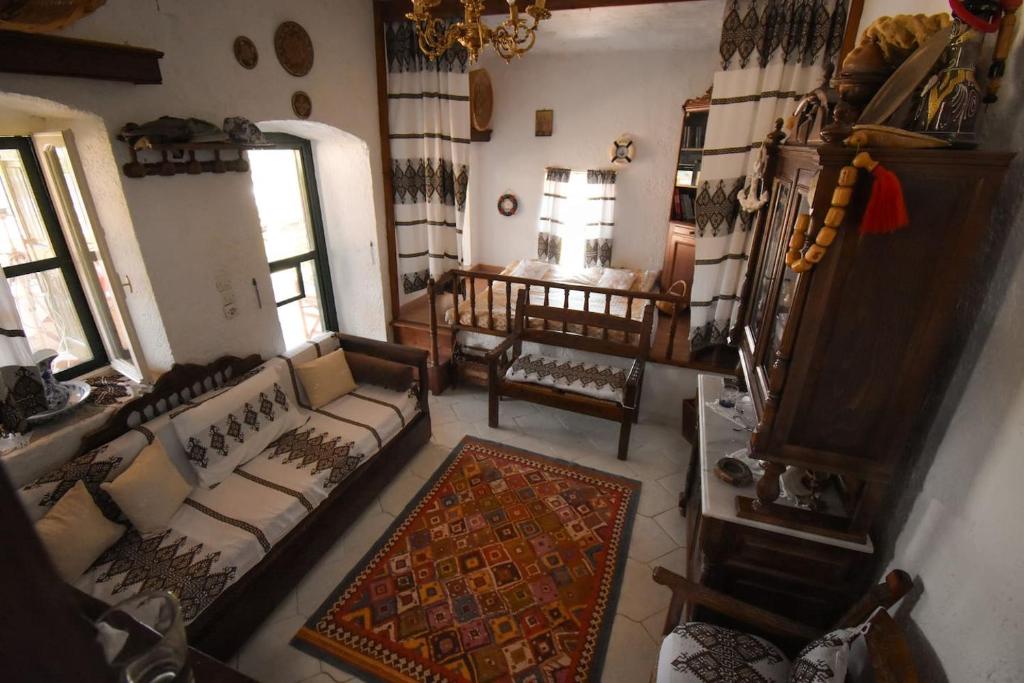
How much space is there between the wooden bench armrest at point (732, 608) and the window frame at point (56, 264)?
2.90 meters

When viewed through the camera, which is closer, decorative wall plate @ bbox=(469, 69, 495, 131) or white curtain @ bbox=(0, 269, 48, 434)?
white curtain @ bbox=(0, 269, 48, 434)

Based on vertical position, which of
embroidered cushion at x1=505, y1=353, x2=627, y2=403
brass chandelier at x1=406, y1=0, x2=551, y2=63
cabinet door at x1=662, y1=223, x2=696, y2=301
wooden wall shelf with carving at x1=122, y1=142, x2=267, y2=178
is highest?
brass chandelier at x1=406, y1=0, x2=551, y2=63

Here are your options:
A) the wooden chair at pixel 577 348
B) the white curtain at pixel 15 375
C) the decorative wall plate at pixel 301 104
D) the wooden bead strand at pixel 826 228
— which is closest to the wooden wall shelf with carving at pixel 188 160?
the decorative wall plate at pixel 301 104

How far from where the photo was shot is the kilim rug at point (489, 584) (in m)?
2.01

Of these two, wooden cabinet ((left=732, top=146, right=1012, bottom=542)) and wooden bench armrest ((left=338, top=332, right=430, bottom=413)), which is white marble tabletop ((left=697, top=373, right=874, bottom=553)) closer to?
wooden cabinet ((left=732, top=146, right=1012, bottom=542))

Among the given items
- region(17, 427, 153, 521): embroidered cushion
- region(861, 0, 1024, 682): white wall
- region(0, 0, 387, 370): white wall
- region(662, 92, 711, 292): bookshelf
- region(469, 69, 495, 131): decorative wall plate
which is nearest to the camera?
region(861, 0, 1024, 682): white wall

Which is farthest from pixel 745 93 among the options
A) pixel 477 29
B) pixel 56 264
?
pixel 56 264

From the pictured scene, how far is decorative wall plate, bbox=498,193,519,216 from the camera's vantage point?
4.97m

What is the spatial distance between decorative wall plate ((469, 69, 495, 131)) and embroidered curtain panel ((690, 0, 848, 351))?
7.28ft

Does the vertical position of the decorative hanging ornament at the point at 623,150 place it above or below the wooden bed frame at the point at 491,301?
above

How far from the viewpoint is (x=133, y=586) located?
182 centimetres

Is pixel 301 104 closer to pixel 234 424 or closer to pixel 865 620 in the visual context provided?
pixel 234 424

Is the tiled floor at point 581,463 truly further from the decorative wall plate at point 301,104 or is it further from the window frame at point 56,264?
the decorative wall plate at point 301,104

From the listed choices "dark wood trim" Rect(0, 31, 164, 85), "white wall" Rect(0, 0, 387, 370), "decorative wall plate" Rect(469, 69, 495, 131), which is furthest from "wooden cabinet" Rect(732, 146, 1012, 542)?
"decorative wall plate" Rect(469, 69, 495, 131)
